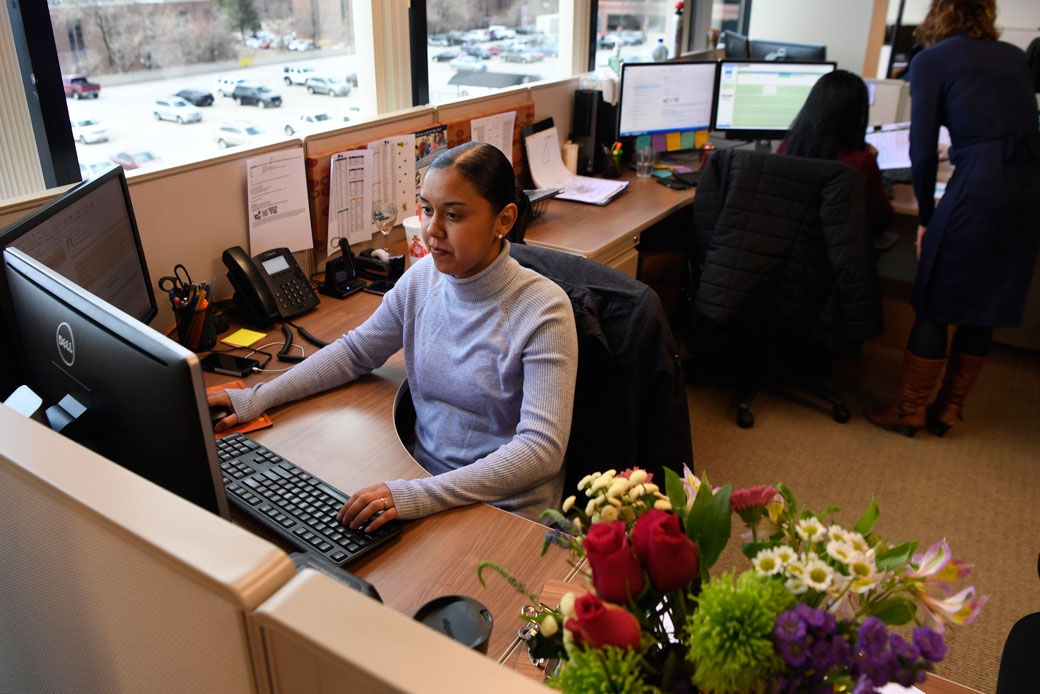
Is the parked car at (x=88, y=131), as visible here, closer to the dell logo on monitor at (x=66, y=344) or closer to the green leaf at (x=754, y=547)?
the dell logo on monitor at (x=66, y=344)

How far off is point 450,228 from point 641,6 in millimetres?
3266

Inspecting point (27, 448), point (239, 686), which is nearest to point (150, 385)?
point (27, 448)

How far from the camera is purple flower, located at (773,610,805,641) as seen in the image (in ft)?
1.83

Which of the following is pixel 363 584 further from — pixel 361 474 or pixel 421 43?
pixel 421 43

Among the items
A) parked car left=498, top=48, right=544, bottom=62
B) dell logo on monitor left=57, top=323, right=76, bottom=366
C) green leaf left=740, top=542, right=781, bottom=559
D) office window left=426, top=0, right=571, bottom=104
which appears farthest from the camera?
parked car left=498, top=48, right=544, bottom=62

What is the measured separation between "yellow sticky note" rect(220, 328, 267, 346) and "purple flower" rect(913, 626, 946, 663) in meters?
1.54

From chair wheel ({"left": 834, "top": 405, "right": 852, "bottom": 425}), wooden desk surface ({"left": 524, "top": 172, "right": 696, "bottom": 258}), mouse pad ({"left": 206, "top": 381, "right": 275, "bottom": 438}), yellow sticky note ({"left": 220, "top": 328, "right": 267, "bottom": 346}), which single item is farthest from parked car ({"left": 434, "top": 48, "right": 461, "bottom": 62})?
chair wheel ({"left": 834, "top": 405, "right": 852, "bottom": 425})

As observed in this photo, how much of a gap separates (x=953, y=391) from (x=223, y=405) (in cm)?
258

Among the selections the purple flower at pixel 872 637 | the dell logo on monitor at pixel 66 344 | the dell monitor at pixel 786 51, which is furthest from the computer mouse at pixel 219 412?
the dell monitor at pixel 786 51

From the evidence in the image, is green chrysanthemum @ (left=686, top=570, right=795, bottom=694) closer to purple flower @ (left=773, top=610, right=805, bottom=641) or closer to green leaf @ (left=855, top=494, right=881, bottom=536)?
purple flower @ (left=773, top=610, right=805, bottom=641)

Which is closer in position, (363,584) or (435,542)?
(363,584)

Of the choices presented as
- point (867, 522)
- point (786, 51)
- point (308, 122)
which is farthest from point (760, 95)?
point (867, 522)

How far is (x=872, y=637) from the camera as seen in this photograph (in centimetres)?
57

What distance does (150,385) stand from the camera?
822 mm
